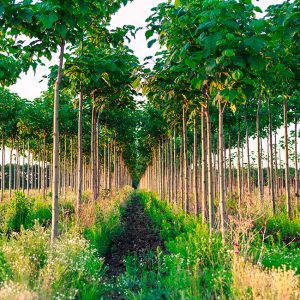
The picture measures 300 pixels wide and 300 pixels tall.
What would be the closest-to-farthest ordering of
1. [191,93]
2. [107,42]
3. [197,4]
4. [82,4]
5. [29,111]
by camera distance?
[82,4]
[197,4]
[191,93]
[107,42]
[29,111]

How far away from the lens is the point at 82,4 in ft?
17.4

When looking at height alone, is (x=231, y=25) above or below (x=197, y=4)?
below

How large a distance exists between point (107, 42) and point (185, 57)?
157 inches

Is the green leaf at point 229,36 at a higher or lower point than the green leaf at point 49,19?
lower

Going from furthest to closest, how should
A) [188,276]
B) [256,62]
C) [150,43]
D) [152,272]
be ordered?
[150,43] < [152,272] < [188,276] < [256,62]

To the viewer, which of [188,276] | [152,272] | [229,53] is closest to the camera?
[229,53]

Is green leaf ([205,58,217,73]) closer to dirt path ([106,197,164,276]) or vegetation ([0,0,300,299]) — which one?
vegetation ([0,0,300,299])

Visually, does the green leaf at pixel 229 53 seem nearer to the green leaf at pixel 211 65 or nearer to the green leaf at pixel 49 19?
the green leaf at pixel 211 65

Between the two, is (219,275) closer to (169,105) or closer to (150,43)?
(150,43)

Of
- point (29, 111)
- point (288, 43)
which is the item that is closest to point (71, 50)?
point (288, 43)

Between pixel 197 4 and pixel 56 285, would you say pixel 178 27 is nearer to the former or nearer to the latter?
pixel 197 4

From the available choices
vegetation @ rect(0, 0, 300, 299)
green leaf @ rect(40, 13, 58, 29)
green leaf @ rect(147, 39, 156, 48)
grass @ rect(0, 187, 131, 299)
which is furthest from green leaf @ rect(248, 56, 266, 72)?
grass @ rect(0, 187, 131, 299)

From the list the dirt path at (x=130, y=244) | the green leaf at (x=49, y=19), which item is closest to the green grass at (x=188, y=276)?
the dirt path at (x=130, y=244)

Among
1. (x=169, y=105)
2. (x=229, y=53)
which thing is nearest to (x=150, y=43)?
(x=229, y=53)
